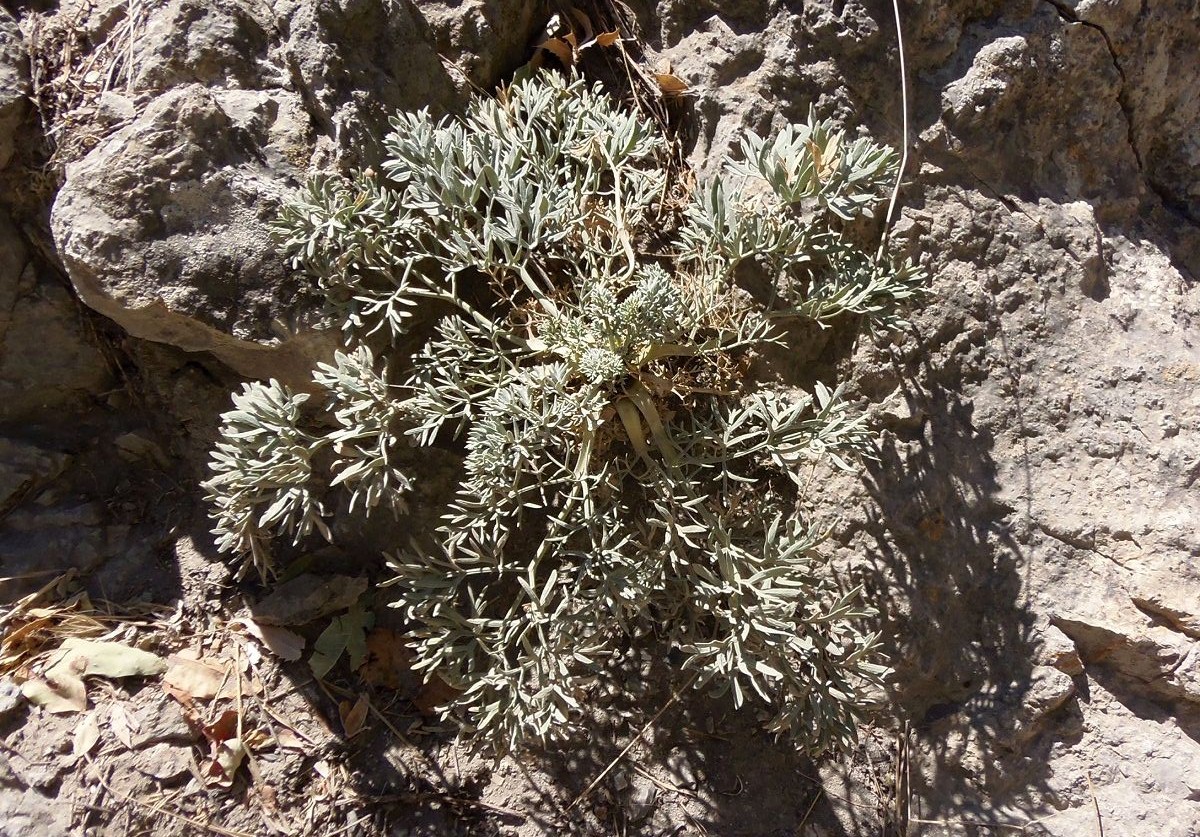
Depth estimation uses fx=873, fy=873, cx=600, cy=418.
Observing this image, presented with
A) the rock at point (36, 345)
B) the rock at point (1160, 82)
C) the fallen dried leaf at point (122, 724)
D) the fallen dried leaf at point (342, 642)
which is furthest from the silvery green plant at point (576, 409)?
the rock at point (1160, 82)

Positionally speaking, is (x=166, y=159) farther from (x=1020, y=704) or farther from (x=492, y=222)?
(x=1020, y=704)

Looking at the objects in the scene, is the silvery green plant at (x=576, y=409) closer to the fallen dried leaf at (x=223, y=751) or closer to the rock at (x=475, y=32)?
the rock at (x=475, y=32)

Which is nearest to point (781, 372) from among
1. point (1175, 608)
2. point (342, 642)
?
point (1175, 608)

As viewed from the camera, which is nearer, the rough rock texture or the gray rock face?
the gray rock face

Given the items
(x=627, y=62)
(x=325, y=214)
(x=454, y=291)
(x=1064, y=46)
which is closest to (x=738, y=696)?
Result: (x=454, y=291)

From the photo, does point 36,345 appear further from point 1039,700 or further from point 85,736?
point 1039,700

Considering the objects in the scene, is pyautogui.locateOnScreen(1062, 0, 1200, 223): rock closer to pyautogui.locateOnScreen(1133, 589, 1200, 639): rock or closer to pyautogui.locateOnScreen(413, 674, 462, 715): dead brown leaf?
pyautogui.locateOnScreen(1133, 589, 1200, 639): rock

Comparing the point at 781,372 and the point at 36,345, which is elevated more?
the point at 781,372

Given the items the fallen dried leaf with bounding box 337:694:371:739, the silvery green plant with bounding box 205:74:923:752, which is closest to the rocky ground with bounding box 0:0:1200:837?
the fallen dried leaf with bounding box 337:694:371:739
